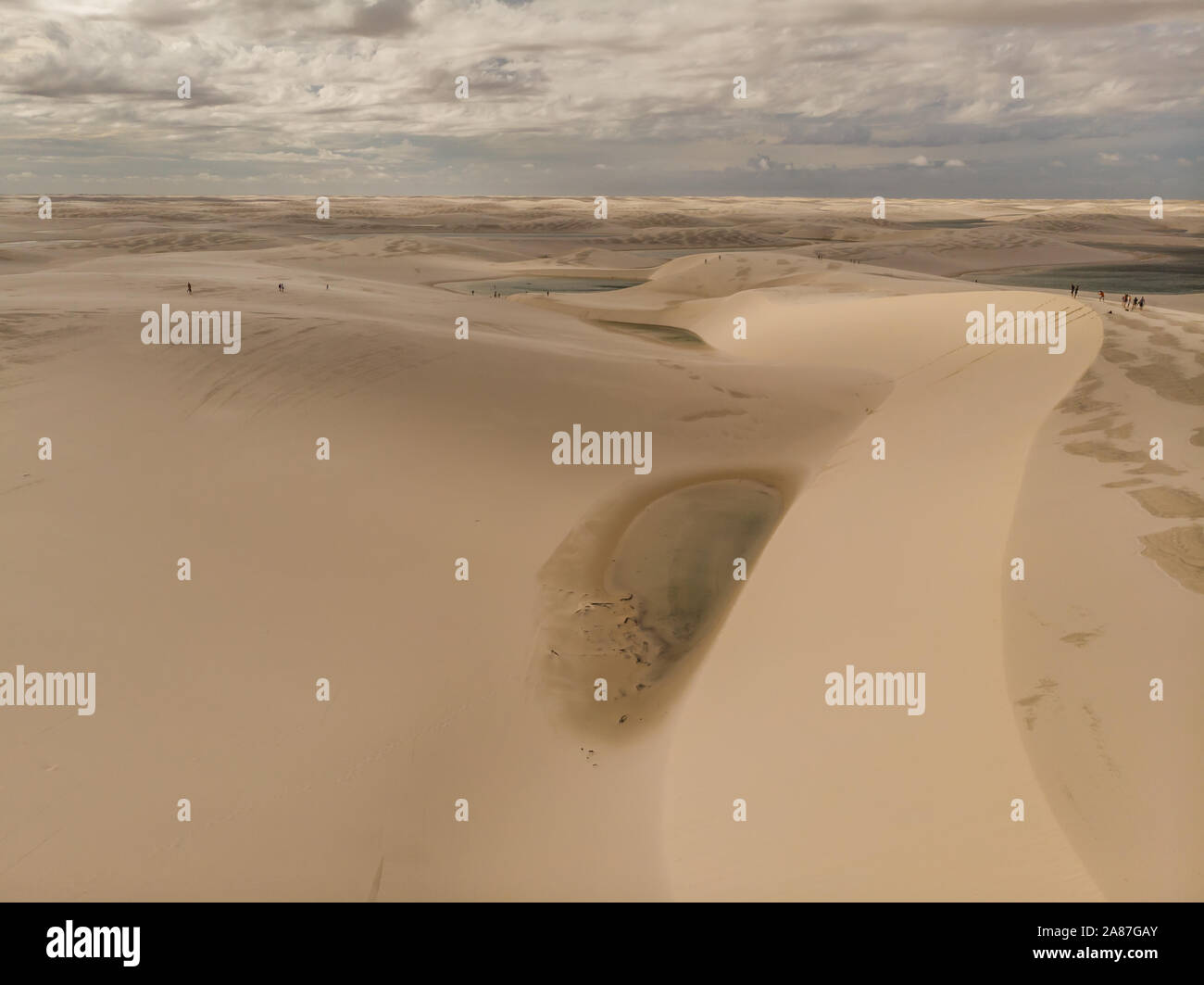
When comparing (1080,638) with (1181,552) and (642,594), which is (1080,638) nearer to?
(1181,552)

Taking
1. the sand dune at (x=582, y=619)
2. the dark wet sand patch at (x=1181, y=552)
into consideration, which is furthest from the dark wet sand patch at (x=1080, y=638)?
the dark wet sand patch at (x=1181, y=552)

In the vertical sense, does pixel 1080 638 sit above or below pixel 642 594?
below

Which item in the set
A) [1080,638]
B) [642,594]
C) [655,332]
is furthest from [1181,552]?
[655,332]

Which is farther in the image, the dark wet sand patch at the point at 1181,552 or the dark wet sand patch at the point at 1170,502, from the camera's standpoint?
the dark wet sand patch at the point at 1170,502

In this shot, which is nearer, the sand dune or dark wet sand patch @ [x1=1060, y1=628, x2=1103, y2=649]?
the sand dune

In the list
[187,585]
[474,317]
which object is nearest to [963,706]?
[187,585]

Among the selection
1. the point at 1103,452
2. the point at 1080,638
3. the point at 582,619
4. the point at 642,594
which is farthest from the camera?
the point at 1103,452

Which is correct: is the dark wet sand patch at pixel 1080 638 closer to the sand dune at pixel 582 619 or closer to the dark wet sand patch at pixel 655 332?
the sand dune at pixel 582 619

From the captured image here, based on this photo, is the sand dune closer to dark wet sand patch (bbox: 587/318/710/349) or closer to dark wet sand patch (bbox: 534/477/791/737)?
dark wet sand patch (bbox: 534/477/791/737)

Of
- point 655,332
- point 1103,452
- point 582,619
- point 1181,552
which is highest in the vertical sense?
point 655,332

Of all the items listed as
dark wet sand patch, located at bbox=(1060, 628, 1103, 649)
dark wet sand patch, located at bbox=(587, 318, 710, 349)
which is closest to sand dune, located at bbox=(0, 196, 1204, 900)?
dark wet sand patch, located at bbox=(1060, 628, 1103, 649)

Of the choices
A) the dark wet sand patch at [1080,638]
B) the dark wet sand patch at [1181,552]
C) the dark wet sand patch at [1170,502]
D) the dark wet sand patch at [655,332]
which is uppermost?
the dark wet sand patch at [655,332]
